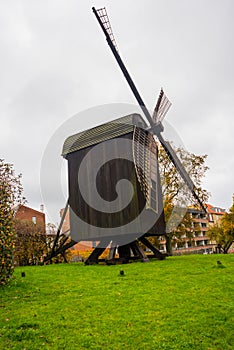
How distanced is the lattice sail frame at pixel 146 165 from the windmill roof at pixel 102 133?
0.52 meters

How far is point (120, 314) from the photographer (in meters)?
5.58

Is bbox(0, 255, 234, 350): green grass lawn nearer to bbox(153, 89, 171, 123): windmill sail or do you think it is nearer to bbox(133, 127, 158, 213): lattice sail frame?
bbox(133, 127, 158, 213): lattice sail frame

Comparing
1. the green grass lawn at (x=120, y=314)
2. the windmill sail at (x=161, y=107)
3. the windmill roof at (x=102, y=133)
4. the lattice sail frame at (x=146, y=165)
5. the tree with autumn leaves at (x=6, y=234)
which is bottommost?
the green grass lawn at (x=120, y=314)

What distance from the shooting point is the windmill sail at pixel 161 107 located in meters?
16.5

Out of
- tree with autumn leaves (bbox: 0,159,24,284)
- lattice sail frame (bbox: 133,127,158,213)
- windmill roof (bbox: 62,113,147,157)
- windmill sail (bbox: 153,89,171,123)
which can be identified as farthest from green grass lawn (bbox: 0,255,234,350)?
windmill sail (bbox: 153,89,171,123)

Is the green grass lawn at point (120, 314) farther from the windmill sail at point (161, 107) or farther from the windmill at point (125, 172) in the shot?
the windmill sail at point (161, 107)

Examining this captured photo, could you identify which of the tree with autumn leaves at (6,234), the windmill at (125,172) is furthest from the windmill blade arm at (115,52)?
the tree with autumn leaves at (6,234)

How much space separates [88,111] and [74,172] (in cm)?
350

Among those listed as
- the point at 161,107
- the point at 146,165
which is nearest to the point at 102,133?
the point at 146,165

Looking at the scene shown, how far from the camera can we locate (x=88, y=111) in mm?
15742

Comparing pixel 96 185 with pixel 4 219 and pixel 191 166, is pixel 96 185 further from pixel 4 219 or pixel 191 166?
pixel 191 166

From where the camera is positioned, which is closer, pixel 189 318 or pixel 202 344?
pixel 202 344

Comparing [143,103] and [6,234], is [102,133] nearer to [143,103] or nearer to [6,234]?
[143,103]

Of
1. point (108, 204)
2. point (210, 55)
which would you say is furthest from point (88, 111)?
point (210, 55)
